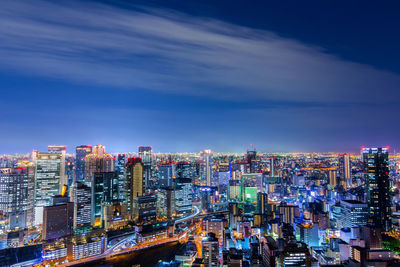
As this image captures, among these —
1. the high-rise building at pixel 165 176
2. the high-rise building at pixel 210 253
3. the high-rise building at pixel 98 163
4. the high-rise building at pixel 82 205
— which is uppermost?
the high-rise building at pixel 98 163

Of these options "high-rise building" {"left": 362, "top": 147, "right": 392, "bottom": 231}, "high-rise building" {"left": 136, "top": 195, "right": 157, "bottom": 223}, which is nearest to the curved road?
"high-rise building" {"left": 136, "top": 195, "right": 157, "bottom": 223}

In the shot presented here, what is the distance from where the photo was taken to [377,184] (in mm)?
13164

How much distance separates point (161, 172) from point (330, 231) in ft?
36.2

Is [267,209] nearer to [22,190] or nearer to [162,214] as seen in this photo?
[162,214]

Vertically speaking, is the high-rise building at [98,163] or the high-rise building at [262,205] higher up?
the high-rise building at [98,163]

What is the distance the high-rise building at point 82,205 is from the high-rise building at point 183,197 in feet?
15.5

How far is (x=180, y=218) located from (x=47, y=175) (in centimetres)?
740

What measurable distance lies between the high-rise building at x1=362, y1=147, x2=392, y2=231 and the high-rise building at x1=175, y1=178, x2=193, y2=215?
29.4ft

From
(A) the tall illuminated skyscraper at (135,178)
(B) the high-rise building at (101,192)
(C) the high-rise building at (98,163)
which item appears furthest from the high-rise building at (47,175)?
(A) the tall illuminated skyscraper at (135,178)

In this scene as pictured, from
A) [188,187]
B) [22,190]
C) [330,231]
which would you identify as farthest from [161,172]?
[330,231]

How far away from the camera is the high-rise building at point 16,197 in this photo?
39.3 ft

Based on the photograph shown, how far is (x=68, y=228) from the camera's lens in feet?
36.7

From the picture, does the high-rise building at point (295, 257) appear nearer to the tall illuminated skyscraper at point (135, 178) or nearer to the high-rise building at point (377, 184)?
the high-rise building at point (377, 184)

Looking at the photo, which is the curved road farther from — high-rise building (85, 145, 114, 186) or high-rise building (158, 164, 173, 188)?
high-rise building (85, 145, 114, 186)
